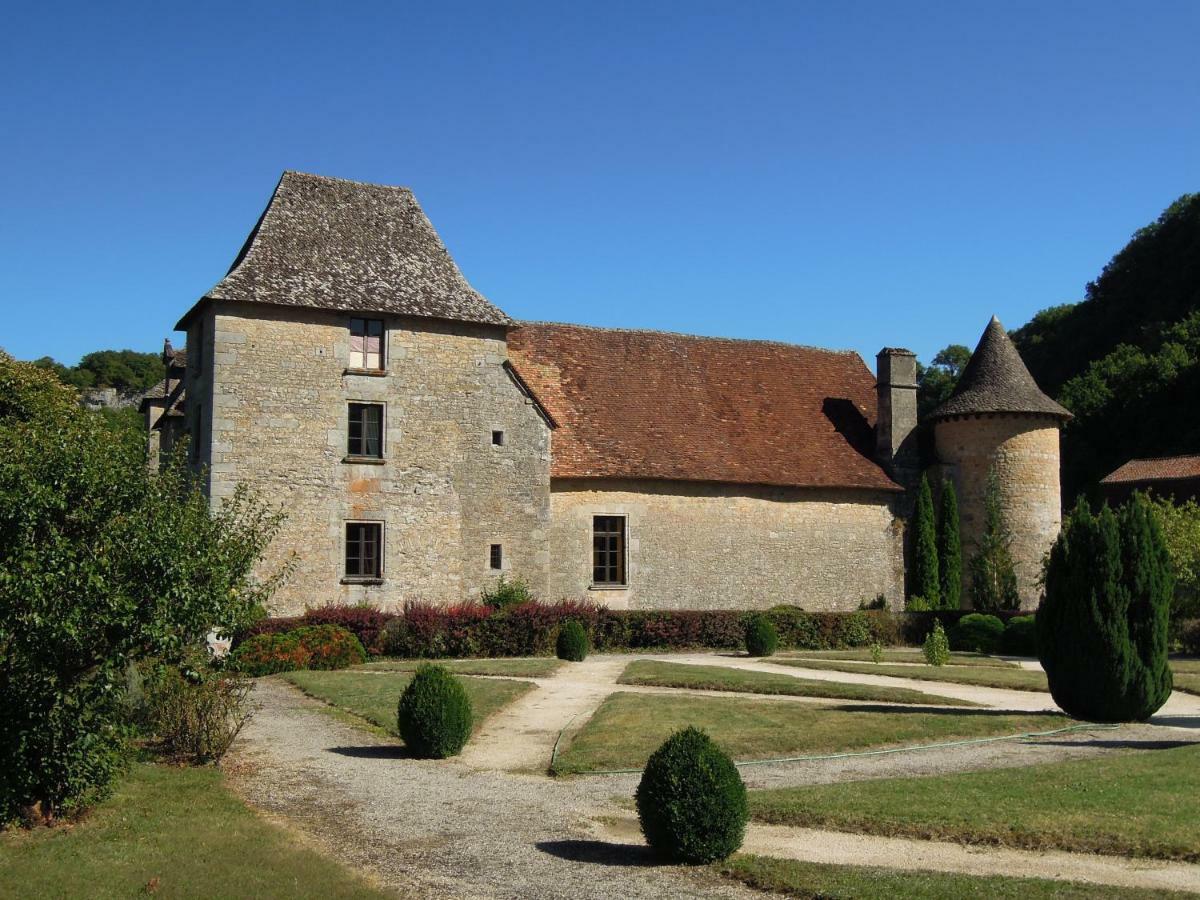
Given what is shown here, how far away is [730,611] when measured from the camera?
90.2 feet

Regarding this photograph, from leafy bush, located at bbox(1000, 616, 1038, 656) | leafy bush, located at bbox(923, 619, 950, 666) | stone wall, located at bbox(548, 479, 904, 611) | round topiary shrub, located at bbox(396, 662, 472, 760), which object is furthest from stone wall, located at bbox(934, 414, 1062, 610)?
round topiary shrub, located at bbox(396, 662, 472, 760)

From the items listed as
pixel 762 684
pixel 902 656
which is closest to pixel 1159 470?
pixel 902 656

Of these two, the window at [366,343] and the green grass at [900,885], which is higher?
the window at [366,343]

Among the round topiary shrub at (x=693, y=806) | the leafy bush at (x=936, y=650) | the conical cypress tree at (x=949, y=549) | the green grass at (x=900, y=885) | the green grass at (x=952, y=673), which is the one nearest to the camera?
the green grass at (x=900, y=885)

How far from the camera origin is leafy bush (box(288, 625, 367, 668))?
71.7 feet

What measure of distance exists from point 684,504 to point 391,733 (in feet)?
50.5

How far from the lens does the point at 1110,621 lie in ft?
51.2

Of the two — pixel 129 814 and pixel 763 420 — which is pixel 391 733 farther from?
pixel 763 420

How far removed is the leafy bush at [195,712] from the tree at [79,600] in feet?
5.66

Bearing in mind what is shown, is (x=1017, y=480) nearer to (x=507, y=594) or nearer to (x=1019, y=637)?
(x=1019, y=637)

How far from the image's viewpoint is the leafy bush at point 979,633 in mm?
28250

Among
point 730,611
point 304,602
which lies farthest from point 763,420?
point 304,602

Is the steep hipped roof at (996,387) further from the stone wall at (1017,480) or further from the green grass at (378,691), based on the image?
the green grass at (378,691)

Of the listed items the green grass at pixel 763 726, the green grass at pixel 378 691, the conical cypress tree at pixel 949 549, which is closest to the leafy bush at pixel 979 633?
the conical cypress tree at pixel 949 549
